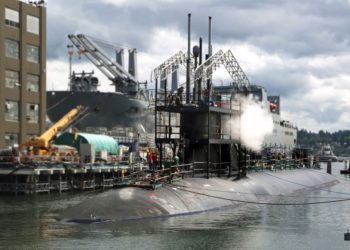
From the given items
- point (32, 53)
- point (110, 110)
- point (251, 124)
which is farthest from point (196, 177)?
point (110, 110)

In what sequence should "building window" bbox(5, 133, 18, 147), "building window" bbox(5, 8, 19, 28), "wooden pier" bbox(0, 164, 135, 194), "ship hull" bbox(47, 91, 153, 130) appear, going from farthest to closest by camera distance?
"ship hull" bbox(47, 91, 153, 130), "building window" bbox(5, 8, 19, 28), "building window" bbox(5, 133, 18, 147), "wooden pier" bbox(0, 164, 135, 194)

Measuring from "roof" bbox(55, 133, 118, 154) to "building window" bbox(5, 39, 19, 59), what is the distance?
526 inches

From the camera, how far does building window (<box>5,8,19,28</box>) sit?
3602 inches

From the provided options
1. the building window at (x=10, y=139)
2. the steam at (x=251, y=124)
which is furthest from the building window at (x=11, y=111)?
the steam at (x=251, y=124)

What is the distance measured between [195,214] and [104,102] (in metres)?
102

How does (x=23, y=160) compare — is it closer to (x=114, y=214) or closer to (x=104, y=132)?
(x=114, y=214)

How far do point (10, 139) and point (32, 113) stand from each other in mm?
6215

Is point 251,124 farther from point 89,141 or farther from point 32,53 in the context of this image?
point 32,53

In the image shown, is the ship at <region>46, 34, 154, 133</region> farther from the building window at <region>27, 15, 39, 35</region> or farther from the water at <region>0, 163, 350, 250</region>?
the water at <region>0, 163, 350, 250</region>

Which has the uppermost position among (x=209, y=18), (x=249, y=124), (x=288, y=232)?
(x=209, y=18)

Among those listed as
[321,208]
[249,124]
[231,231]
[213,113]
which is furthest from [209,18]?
[231,231]

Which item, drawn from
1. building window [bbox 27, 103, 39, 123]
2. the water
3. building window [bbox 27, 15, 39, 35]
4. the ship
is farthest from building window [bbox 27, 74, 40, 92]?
the water

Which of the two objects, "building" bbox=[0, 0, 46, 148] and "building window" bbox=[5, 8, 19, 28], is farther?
"building window" bbox=[5, 8, 19, 28]

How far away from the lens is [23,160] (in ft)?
223
